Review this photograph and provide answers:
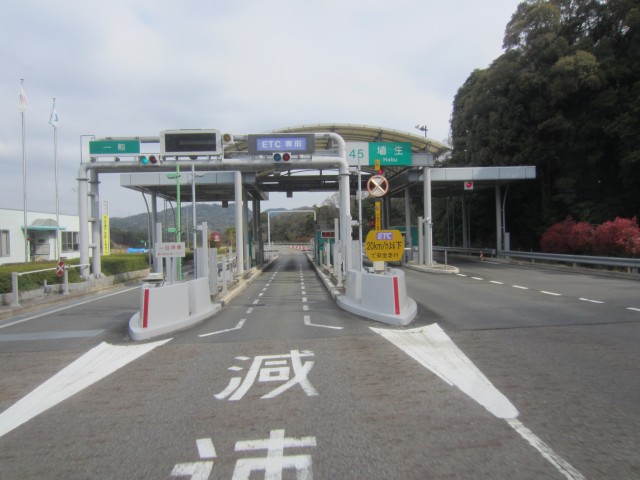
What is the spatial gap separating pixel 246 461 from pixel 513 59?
35937 mm

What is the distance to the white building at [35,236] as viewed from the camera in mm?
36125

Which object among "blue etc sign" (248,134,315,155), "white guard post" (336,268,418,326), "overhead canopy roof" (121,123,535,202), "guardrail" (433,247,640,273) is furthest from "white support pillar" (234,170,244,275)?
"white guard post" (336,268,418,326)

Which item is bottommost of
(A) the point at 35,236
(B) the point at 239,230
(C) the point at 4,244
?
(C) the point at 4,244

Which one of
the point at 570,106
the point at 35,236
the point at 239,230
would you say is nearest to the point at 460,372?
the point at 239,230

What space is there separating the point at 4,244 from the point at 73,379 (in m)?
35.0

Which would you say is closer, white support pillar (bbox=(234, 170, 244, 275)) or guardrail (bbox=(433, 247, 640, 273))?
guardrail (bbox=(433, 247, 640, 273))

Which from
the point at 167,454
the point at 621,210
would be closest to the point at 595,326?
the point at 167,454

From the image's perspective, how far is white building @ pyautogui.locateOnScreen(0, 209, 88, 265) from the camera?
36.1 metres

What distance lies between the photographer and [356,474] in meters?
3.62

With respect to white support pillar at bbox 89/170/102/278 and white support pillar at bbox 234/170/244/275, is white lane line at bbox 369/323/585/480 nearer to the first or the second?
white support pillar at bbox 234/170/244/275

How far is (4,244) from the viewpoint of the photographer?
36.0 metres

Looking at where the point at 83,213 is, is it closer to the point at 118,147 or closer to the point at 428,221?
the point at 118,147

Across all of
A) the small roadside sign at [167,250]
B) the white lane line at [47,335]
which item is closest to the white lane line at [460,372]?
the white lane line at [47,335]

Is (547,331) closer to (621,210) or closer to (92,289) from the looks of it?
(92,289)
